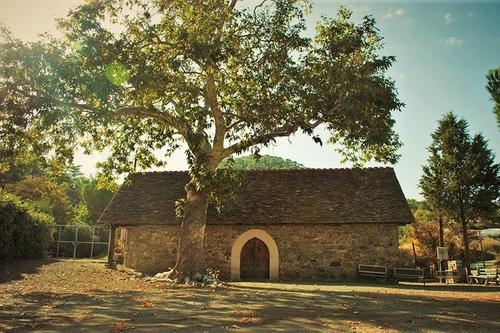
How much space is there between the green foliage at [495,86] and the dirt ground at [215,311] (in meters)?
4.34

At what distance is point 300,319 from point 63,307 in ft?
16.6

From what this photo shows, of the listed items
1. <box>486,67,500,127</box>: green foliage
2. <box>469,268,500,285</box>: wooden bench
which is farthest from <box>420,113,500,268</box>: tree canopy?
<box>486,67,500,127</box>: green foliage

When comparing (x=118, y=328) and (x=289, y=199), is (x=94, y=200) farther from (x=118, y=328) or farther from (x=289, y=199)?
(x=118, y=328)

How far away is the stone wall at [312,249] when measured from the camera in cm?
1969

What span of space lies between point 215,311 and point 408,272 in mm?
12700

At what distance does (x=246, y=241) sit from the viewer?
809 inches

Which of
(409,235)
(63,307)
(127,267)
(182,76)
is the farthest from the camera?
(409,235)

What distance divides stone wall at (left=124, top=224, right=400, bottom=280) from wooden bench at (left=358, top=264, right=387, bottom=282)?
40cm

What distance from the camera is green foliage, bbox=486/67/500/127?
8508 millimetres

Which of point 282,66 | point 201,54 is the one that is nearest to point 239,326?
point 201,54

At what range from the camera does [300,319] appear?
820 cm

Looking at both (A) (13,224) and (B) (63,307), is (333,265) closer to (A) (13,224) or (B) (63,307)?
(B) (63,307)

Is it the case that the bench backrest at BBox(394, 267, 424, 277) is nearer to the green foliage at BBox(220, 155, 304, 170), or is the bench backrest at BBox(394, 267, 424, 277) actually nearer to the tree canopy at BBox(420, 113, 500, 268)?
the tree canopy at BBox(420, 113, 500, 268)

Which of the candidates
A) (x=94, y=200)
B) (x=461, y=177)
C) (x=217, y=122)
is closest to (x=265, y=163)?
(x=94, y=200)
